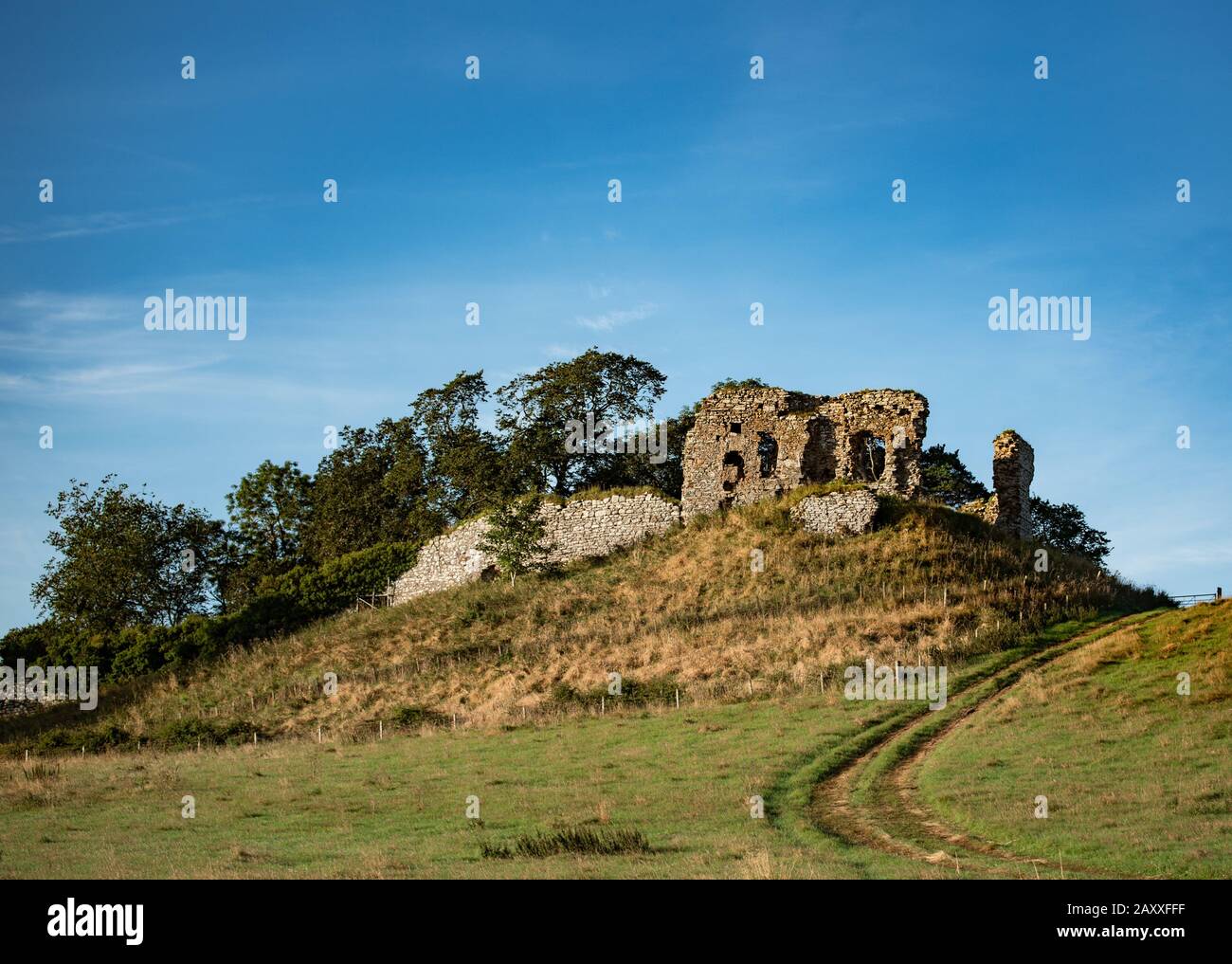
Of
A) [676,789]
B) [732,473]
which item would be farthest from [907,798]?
[732,473]

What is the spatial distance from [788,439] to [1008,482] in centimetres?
819

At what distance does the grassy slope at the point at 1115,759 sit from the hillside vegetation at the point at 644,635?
4.32 metres

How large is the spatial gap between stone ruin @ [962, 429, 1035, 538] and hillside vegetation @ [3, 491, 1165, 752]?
7.23 ft

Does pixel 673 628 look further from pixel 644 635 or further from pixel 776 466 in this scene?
pixel 776 466

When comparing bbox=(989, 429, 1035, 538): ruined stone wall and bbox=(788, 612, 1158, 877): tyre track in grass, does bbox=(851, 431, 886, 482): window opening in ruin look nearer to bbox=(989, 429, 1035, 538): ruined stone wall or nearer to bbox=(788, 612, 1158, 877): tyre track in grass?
bbox=(989, 429, 1035, 538): ruined stone wall

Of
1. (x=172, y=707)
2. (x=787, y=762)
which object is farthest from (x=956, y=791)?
(x=172, y=707)

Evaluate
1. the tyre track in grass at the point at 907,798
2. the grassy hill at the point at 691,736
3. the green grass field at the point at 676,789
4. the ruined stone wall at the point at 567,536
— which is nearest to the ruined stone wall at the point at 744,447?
the ruined stone wall at the point at 567,536

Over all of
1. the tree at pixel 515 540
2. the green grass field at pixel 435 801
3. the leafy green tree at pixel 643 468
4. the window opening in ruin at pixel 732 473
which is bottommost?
the green grass field at pixel 435 801

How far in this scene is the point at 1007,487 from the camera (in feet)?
139

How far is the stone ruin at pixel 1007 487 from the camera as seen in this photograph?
4244 cm

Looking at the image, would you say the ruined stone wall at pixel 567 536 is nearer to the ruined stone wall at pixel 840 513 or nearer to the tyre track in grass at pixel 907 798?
the ruined stone wall at pixel 840 513

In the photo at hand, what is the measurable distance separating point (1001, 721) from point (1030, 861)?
8974mm
